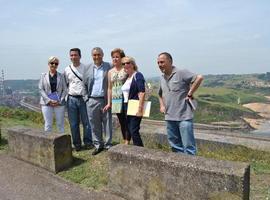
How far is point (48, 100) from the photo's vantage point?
6.67m

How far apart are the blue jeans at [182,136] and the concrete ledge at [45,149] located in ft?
5.75

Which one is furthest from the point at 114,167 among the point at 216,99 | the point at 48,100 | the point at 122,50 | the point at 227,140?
the point at 216,99

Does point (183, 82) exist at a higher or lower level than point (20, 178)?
higher

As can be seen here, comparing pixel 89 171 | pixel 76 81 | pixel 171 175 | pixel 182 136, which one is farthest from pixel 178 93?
pixel 76 81

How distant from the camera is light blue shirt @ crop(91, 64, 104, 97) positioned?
241 inches

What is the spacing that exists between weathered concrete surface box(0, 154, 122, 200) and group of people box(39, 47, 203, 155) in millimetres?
957

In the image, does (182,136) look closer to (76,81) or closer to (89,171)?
(89,171)

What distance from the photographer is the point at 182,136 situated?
5074 mm

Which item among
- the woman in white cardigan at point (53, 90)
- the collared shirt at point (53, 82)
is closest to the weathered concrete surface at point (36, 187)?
the woman in white cardigan at point (53, 90)

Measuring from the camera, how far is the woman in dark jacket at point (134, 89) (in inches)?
216

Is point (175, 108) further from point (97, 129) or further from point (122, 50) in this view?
point (97, 129)

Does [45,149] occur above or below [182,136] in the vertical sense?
below

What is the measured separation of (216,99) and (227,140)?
115 meters

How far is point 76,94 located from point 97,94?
523mm
